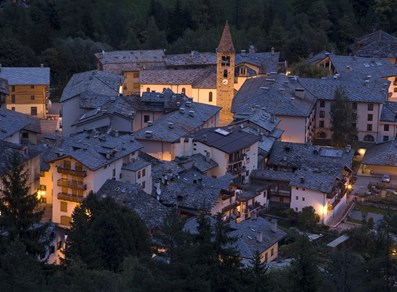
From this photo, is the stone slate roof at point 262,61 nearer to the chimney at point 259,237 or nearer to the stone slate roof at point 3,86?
the stone slate roof at point 3,86

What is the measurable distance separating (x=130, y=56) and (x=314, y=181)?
1153 inches

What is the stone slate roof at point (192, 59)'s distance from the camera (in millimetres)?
69625

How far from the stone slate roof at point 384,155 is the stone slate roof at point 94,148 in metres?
15.1

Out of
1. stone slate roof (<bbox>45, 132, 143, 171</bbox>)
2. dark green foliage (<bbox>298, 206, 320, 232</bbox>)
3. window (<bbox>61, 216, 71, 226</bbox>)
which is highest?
stone slate roof (<bbox>45, 132, 143, 171</bbox>)

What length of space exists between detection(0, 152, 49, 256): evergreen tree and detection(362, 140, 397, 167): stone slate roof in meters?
26.0

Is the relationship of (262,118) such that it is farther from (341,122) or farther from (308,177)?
(308,177)

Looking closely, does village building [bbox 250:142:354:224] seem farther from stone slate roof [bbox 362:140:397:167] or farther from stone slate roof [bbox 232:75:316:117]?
stone slate roof [bbox 232:75:316:117]

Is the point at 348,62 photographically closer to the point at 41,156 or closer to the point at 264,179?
the point at 264,179

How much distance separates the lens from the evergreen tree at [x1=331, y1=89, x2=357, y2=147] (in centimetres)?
5531

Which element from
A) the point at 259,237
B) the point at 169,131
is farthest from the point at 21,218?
the point at 169,131

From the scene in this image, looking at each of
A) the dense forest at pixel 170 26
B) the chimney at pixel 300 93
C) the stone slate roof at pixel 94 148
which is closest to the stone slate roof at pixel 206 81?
the chimney at pixel 300 93

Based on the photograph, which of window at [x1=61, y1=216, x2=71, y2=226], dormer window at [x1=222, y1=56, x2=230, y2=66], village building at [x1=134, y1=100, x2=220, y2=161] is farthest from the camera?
dormer window at [x1=222, y1=56, x2=230, y2=66]

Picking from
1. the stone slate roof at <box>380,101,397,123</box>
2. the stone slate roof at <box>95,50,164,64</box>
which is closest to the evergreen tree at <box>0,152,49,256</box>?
the stone slate roof at <box>380,101,397,123</box>

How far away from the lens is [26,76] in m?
60.7
